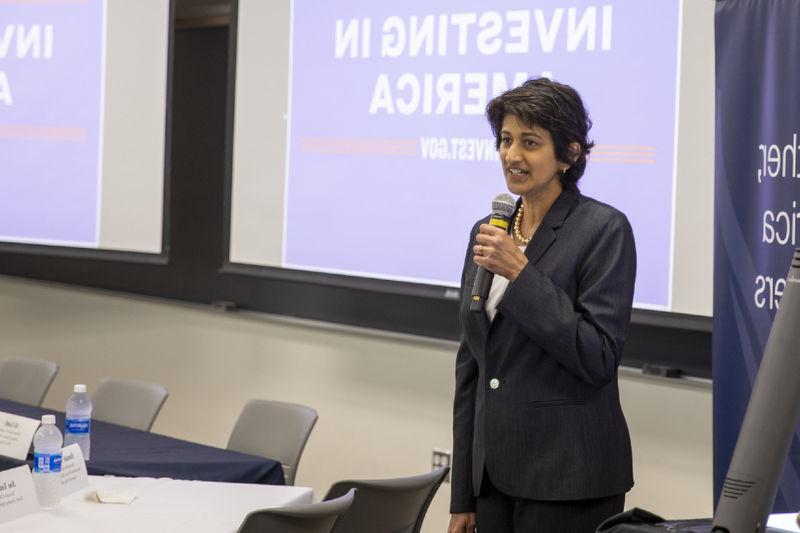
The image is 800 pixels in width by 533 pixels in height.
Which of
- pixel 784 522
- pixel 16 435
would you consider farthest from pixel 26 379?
pixel 784 522

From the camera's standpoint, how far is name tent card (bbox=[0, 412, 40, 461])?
328 cm

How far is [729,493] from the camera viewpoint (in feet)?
2.77

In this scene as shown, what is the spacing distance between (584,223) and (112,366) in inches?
181

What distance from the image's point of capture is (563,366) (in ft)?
→ 7.53

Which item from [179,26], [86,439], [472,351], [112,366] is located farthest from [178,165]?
[472,351]

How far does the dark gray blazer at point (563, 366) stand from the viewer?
2.22 meters

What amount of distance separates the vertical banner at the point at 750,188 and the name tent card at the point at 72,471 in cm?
177

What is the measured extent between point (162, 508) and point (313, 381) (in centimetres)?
258

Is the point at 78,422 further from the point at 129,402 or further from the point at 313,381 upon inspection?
the point at 313,381

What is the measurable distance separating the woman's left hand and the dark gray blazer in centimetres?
3

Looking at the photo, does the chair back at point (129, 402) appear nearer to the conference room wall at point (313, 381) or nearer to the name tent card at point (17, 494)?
the conference room wall at point (313, 381)

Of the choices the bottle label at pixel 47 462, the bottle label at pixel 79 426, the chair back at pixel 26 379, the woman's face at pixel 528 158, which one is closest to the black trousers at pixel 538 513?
the woman's face at pixel 528 158

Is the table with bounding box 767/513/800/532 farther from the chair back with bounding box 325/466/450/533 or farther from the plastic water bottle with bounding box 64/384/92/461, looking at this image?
the plastic water bottle with bounding box 64/384/92/461

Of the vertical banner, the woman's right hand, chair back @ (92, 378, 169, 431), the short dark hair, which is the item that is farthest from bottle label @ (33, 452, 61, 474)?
the vertical banner
